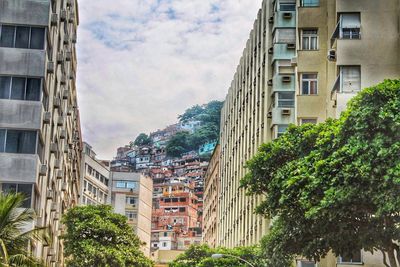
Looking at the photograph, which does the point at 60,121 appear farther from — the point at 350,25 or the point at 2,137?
the point at 350,25

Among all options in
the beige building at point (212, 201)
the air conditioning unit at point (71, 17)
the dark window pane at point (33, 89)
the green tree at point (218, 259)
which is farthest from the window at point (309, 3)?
the beige building at point (212, 201)

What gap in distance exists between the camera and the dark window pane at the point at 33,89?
168 ft

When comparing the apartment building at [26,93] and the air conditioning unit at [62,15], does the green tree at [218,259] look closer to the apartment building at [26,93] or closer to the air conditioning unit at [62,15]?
the apartment building at [26,93]

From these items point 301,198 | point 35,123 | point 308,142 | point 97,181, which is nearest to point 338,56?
point 308,142

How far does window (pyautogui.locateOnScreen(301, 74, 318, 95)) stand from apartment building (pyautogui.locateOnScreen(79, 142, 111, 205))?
63.0 m

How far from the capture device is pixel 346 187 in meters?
32.0

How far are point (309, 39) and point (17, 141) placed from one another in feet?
64.2

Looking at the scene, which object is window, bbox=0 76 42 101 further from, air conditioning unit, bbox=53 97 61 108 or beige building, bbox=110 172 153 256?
beige building, bbox=110 172 153 256

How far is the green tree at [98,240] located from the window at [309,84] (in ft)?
63.3

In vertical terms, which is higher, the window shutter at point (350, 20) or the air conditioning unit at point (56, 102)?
the window shutter at point (350, 20)

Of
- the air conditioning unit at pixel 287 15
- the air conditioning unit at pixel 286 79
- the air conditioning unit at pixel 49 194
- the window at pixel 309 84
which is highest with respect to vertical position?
the air conditioning unit at pixel 287 15

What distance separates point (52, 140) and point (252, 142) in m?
17.9

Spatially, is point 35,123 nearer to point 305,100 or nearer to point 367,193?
point 305,100

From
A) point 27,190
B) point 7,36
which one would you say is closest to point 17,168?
point 27,190
